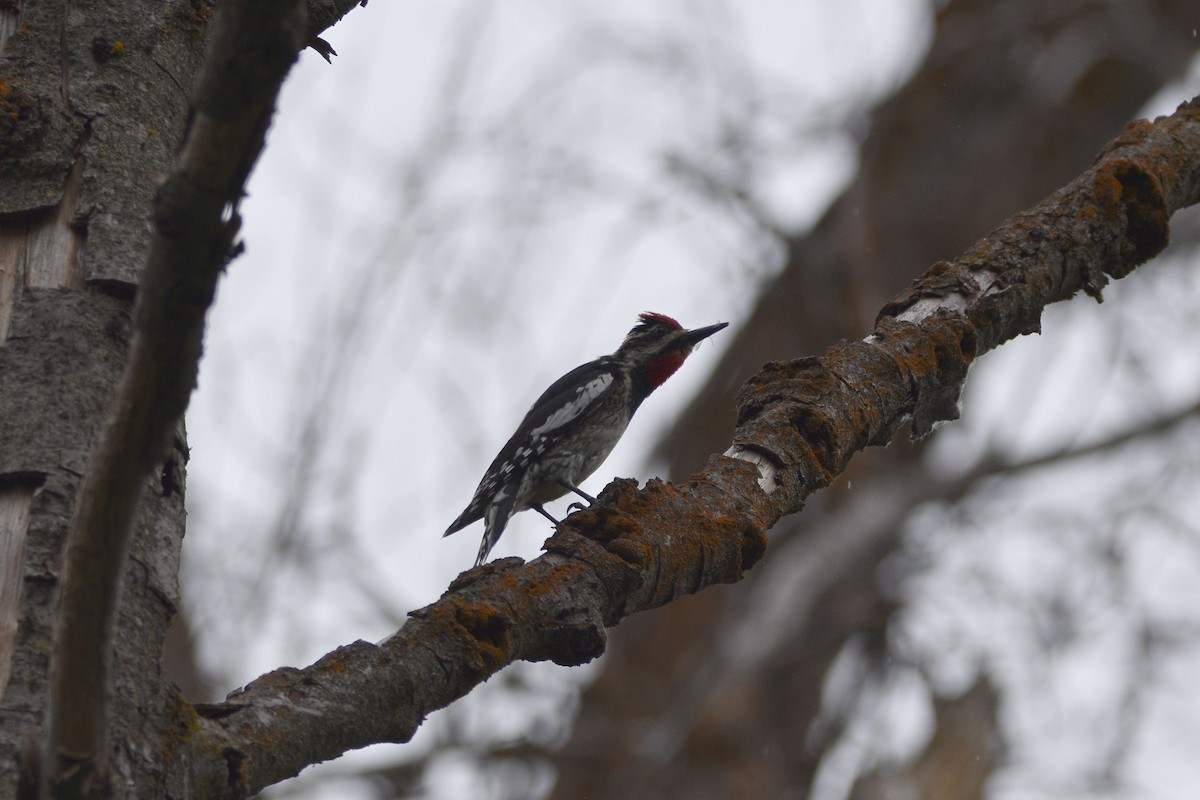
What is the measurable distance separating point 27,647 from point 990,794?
8.71 metres

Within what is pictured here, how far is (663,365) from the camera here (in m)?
6.21

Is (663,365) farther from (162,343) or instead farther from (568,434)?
(162,343)

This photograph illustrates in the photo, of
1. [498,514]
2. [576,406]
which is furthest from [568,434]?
[498,514]

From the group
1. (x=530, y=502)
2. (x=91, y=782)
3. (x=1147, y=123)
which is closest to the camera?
(x=91, y=782)

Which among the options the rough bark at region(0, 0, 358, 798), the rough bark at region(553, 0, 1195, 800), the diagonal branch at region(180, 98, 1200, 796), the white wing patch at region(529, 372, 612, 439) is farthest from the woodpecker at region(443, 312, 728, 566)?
the rough bark at region(0, 0, 358, 798)

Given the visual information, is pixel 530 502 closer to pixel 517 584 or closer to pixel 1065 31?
pixel 517 584

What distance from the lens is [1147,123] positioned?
Answer: 3408mm

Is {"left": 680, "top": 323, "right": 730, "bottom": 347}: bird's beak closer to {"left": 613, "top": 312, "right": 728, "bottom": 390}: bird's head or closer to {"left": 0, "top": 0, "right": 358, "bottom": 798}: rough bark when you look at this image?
{"left": 613, "top": 312, "right": 728, "bottom": 390}: bird's head

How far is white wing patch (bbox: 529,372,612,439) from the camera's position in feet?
18.5

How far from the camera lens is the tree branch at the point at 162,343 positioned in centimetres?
122

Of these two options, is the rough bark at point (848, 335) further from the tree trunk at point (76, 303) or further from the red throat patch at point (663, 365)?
the tree trunk at point (76, 303)

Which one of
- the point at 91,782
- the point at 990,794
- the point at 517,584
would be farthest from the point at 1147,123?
the point at 990,794

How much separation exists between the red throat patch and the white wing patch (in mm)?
337

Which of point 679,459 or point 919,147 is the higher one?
point 919,147
